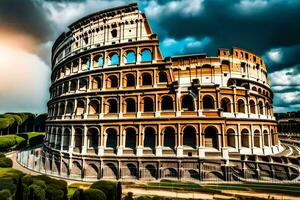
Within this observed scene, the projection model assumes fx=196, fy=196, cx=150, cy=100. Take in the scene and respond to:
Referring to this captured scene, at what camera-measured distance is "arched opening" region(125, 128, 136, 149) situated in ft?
77.7

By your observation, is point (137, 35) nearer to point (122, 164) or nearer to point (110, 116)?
point (110, 116)

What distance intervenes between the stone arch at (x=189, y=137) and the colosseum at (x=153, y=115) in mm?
115

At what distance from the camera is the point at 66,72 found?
31.5 meters

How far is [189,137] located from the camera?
22922 mm

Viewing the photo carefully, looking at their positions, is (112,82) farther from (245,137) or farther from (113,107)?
(245,137)

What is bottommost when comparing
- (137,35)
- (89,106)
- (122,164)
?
(122,164)

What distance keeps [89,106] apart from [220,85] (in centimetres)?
1697

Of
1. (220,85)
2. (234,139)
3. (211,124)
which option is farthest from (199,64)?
(234,139)

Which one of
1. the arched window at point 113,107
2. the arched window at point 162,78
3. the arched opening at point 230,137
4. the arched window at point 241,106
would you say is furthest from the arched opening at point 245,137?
the arched window at point 113,107

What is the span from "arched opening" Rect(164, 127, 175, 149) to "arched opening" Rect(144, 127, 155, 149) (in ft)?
4.96

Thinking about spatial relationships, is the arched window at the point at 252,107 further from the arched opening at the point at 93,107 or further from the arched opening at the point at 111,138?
the arched opening at the point at 93,107

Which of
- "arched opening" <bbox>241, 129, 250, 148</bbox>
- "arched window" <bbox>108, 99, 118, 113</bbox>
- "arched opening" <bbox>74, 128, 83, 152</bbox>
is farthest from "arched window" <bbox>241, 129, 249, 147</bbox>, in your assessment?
"arched opening" <bbox>74, 128, 83, 152</bbox>

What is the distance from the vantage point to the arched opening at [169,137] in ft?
75.3

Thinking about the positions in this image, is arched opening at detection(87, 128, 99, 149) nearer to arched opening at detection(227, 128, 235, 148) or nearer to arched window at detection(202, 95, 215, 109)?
arched window at detection(202, 95, 215, 109)
